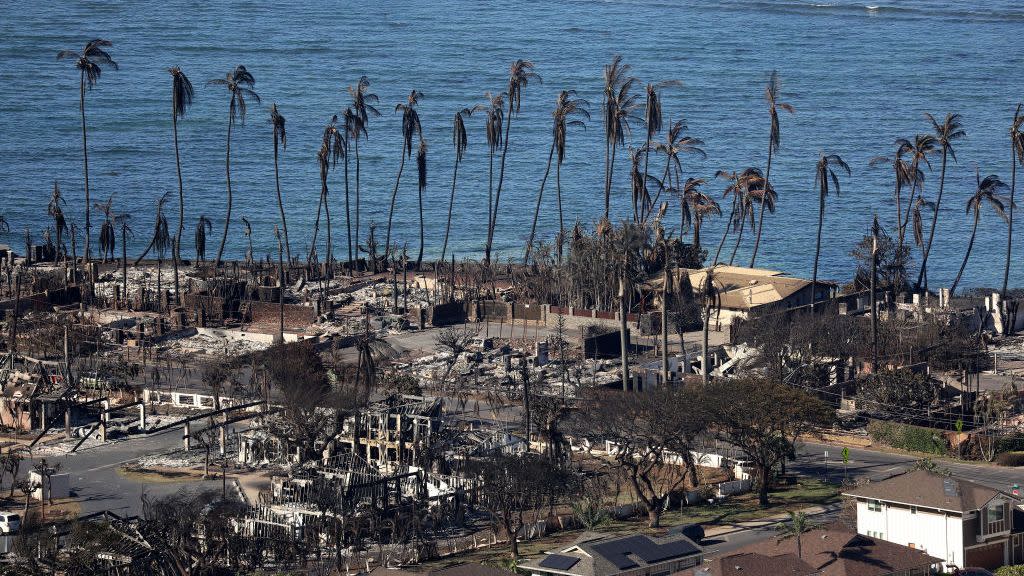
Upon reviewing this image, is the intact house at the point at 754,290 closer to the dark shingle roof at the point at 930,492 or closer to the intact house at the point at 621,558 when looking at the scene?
the dark shingle roof at the point at 930,492

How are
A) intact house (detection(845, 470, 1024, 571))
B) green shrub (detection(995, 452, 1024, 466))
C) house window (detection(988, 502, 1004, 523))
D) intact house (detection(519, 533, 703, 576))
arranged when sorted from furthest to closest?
green shrub (detection(995, 452, 1024, 466))
house window (detection(988, 502, 1004, 523))
intact house (detection(845, 470, 1024, 571))
intact house (detection(519, 533, 703, 576))

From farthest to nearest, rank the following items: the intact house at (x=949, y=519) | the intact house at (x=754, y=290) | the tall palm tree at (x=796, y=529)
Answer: the intact house at (x=754, y=290)
the intact house at (x=949, y=519)
the tall palm tree at (x=796, y=529)

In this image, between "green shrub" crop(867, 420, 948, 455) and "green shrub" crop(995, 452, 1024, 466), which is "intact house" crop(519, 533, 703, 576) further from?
"green shrub" crop(867, 420, 948, 455)

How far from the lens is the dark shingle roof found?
5684cm

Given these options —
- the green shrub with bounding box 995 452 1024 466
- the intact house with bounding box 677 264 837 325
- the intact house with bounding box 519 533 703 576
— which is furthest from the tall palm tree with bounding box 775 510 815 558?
the intact house with bounding box 677 264 837 325

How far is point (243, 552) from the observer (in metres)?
58.7

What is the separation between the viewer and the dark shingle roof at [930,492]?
5684cm

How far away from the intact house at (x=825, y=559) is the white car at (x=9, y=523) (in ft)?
76.3

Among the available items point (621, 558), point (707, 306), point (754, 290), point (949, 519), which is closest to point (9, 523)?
point (621, 558)

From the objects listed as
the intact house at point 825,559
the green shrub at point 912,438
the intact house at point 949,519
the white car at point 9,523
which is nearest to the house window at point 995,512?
the intact house at point 949,519

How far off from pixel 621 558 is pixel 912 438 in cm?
2186

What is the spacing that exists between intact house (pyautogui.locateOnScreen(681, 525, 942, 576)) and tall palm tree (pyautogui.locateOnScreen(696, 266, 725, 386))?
16686 mm

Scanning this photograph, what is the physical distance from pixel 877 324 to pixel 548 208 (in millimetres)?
98914

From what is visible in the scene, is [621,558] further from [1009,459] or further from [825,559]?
[1009,459]
